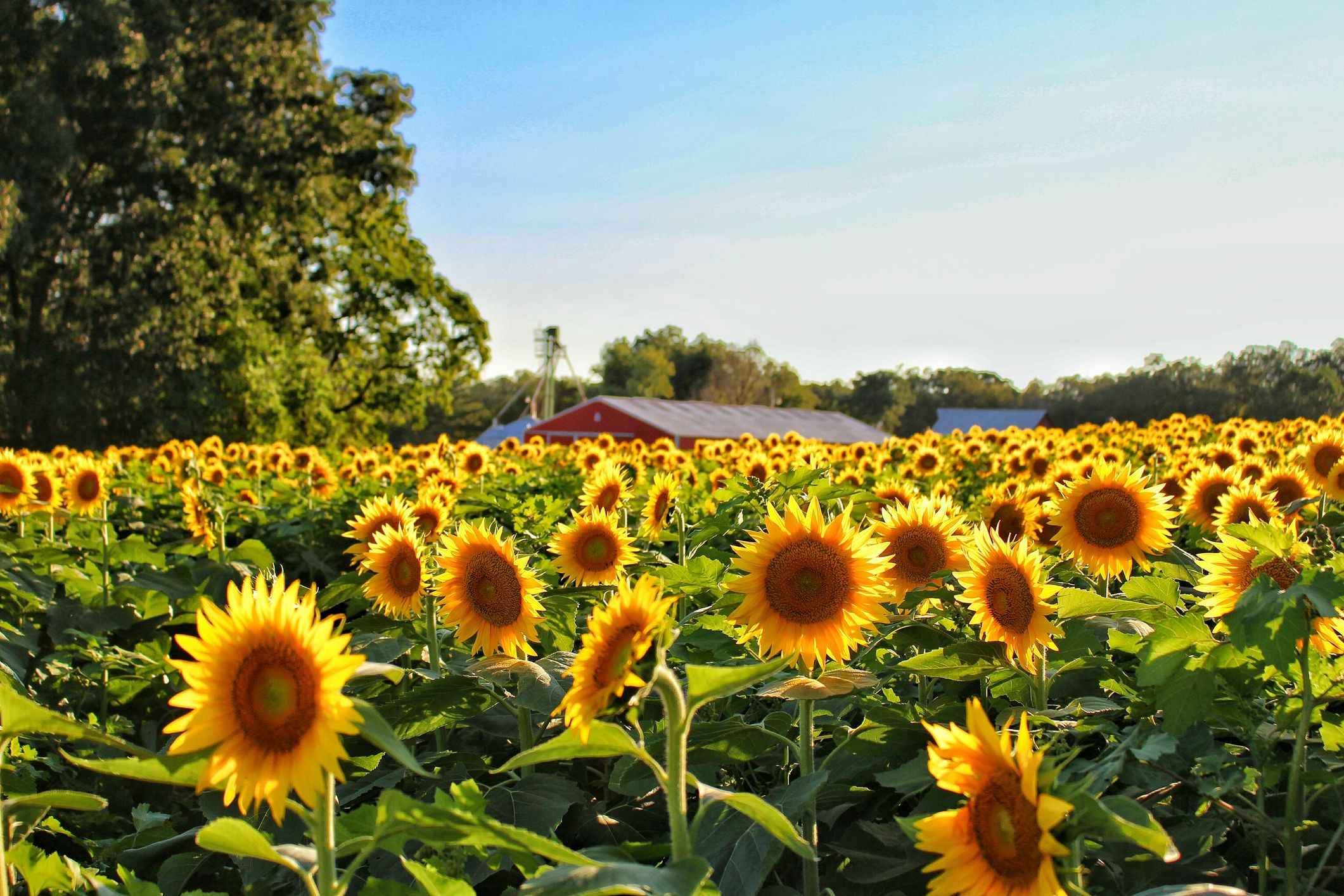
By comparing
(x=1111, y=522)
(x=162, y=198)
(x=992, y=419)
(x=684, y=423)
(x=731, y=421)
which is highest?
(x=162, y=198)

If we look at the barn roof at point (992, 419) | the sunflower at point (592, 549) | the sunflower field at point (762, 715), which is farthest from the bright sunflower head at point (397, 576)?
the barn roof at point (992, 419)

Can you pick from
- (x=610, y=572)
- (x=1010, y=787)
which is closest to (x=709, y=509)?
(x=610, y=572)

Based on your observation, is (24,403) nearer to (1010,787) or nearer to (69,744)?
(69,744)

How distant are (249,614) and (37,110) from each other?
2694cm

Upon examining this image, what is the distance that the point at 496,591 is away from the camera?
238 cm

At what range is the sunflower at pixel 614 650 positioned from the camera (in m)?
1.40

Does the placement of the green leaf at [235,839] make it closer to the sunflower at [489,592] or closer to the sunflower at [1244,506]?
the sunflower at [489,592]

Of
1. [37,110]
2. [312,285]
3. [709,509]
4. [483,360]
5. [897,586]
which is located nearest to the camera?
[897,586]

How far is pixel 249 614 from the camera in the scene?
4.26ft

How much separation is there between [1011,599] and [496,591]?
3.97ft

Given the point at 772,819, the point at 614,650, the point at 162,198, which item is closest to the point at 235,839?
the point at 614,650

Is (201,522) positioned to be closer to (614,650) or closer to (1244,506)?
(614,650)

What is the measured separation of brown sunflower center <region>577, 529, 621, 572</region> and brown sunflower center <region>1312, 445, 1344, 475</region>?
3197 mm

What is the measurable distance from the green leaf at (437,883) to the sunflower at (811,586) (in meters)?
0.84
